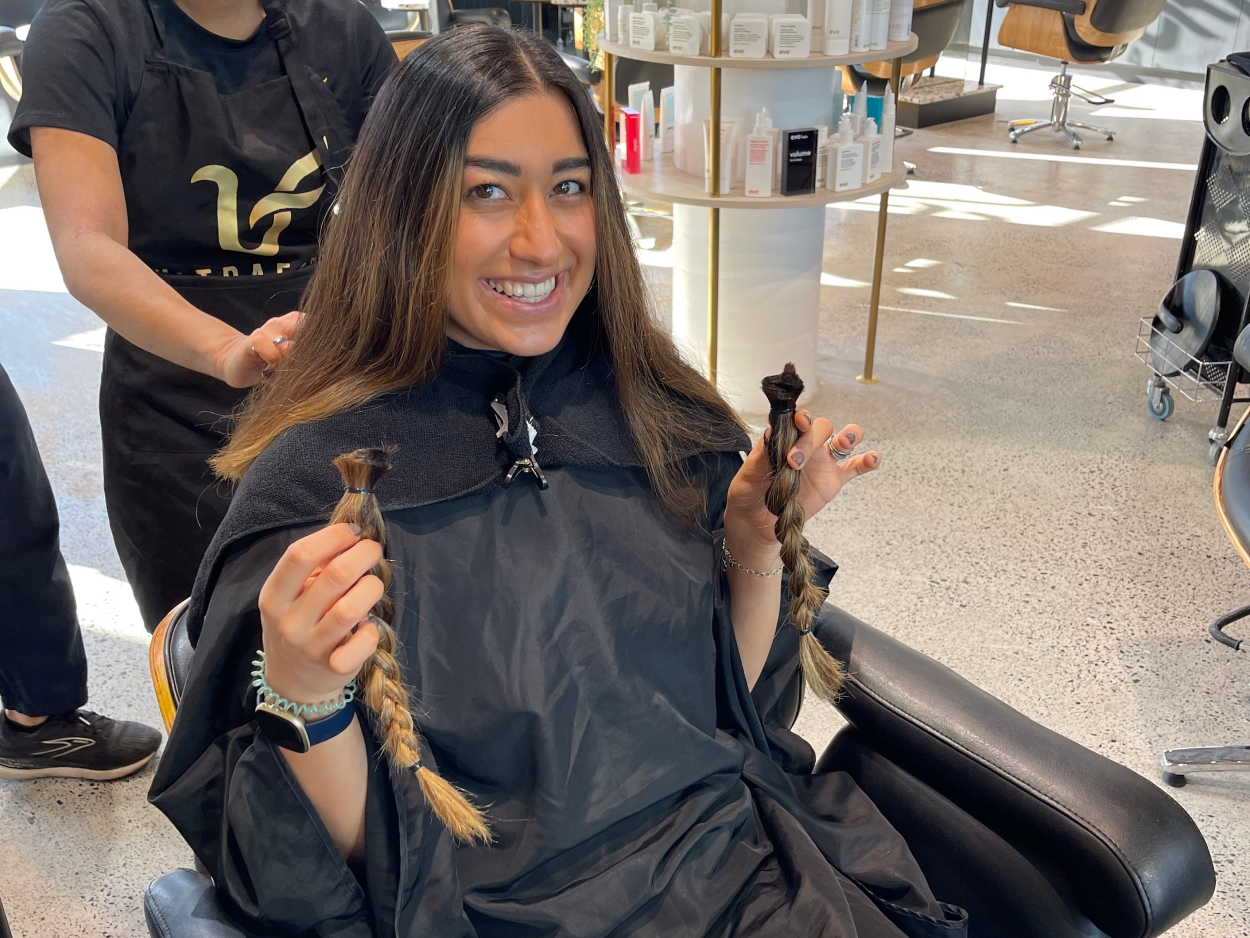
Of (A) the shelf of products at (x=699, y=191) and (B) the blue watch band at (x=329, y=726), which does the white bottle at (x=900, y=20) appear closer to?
(A) the shelf of products at (x=699, y=191)

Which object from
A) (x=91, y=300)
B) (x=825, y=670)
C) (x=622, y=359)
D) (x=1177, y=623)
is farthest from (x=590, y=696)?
(x=1177, y=623)

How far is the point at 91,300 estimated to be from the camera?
1.50 metres

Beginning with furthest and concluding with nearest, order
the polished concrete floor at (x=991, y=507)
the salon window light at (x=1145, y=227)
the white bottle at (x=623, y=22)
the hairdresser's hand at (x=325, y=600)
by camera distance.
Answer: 1. the salon window light at (x=1145, y=227)
2. the white bottle at (x=623, y=22)
3. the polished concrete floor at (x=991, y=507)
4. the hairdresser's hand at (x=325, y=600)

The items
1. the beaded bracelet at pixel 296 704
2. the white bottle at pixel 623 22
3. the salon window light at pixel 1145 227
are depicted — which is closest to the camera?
the beaded bracelet at pixel 296 704

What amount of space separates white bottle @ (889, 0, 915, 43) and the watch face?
9.22 ft

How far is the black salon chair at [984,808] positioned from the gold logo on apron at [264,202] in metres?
0.60

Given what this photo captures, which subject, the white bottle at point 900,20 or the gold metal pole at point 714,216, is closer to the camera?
the gold metal pole at point 714,216

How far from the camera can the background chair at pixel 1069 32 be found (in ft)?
19.3

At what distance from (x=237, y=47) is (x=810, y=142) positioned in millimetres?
1792

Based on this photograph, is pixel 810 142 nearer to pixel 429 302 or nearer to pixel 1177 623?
pixel 1177 623

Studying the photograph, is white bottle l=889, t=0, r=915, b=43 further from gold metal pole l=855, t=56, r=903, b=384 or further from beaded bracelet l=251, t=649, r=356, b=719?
beaded bracelet l=251, t=649, r=356, b=719

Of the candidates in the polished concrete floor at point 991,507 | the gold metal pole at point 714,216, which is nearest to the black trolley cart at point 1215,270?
the polished concrete floor at point 991,507

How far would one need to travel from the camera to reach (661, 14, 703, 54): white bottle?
2.94m

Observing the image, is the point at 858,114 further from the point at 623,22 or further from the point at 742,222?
the point at 623,22
